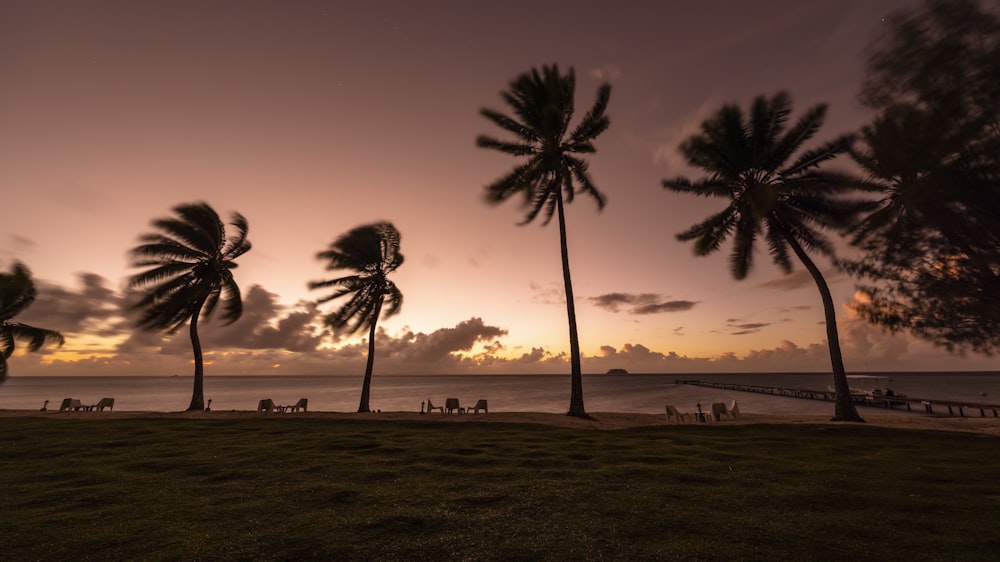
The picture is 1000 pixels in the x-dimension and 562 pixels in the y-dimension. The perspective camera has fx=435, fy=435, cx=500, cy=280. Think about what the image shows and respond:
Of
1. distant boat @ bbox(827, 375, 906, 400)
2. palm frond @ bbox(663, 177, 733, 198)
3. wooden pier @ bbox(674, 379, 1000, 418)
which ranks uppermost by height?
palm frond @ bbox(663, 177, 733, 198)

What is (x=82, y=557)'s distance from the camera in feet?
16.9

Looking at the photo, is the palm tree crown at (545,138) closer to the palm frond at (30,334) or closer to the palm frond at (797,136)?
the palm frond at (797,136)

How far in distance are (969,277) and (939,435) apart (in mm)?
6974

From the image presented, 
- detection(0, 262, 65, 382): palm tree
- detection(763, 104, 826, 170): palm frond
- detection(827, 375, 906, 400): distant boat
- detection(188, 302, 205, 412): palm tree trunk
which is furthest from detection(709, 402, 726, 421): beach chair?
detection(0, 262, 65, 382): palm tree

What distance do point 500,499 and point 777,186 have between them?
950 inches

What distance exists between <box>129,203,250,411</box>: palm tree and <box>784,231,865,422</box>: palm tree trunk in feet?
114

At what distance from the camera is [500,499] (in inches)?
295

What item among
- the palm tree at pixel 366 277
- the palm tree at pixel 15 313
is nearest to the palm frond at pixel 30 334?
the palm tree at pixel 15 313

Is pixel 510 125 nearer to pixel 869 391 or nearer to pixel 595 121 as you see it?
pixel 595 121

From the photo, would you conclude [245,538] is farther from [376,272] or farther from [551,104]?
[376,272]

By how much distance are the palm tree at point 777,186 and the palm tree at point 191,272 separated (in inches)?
1196

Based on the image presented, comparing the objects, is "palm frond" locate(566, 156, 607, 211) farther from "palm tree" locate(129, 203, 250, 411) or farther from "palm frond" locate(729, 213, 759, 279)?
"palm tree" locate(129, 203, 250, 411)

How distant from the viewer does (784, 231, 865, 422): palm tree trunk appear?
2150 cm

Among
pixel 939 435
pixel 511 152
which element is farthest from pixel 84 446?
pixel 939 435
